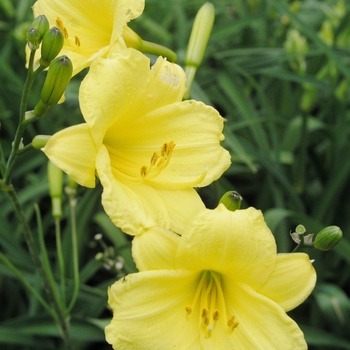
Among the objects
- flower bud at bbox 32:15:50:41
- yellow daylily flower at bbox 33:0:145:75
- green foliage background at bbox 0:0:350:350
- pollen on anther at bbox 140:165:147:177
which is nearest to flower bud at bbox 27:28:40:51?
flower bud at bbox 32:15:50:41

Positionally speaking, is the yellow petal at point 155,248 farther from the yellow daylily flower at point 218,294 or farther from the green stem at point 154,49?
the green stem at point 154,49

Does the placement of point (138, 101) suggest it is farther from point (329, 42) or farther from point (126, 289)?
point (329, 42)

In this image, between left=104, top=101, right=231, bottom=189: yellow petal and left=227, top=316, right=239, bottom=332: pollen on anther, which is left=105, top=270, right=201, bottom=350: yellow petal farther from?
left=104, top=101, right=231, bottom=189: yellow petal

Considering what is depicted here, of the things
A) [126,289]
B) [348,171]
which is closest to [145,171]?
[126,289]

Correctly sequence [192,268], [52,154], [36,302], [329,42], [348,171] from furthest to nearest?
[329,42], [348,171], [36,302], [192,268], [52,154]

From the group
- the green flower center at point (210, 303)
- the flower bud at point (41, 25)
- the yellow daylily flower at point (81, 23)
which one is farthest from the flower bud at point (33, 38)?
the green flower center at point (210, 303)

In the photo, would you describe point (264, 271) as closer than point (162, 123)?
Yes

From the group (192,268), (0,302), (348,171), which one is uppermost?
(192,268)
